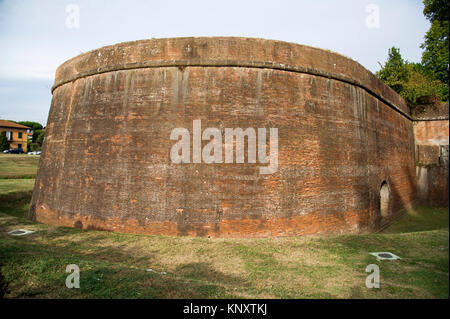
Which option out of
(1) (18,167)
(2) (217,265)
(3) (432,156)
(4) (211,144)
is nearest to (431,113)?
(3) (432,156)

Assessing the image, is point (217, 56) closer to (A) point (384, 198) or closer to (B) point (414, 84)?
(A) point (384, 198)

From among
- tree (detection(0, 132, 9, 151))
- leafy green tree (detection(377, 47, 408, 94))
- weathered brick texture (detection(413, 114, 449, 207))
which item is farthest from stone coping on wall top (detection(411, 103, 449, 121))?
tree (detection(0, 132, 9, 151))

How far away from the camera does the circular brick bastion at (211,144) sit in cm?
730

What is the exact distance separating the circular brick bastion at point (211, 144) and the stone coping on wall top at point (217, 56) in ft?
0.11

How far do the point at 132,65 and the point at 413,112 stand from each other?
1488cm

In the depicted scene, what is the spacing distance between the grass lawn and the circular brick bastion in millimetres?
13525

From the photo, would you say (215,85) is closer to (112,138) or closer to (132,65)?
(132,65)

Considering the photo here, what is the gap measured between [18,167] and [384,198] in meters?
26.5

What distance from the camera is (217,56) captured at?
770cm

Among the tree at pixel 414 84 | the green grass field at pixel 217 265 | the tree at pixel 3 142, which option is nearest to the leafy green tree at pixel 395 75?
the tree at pixel 414 84

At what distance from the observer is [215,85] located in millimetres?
7633

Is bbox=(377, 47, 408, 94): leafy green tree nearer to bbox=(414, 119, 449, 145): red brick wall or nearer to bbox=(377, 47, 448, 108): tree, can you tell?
bbox=(377, 47, 448, 108): tree

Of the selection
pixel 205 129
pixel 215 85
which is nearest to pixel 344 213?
pixel 205 129
